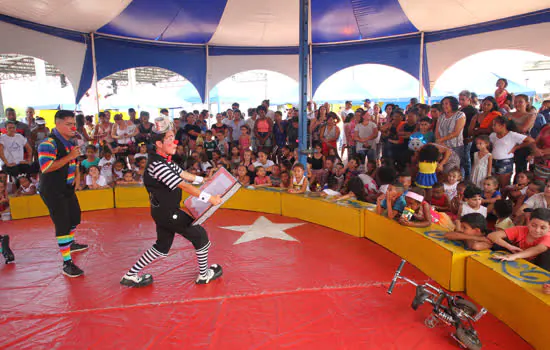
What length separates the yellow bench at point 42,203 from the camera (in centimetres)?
669

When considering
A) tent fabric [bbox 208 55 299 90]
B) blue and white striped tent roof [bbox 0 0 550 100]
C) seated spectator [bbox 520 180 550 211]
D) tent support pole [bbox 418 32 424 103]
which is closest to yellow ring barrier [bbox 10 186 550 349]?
seated spectator [bbox 520 180 550 211]

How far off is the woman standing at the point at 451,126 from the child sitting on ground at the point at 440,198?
3.85ft

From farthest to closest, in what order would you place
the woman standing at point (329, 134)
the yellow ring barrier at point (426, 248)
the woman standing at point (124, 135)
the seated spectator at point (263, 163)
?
the woman standing at point (124, 135), the woman standing at point (329, 134), the seated spectator at point (263, 163), the yellow ring barrier at point (426, 248)

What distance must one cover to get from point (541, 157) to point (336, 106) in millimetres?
18437

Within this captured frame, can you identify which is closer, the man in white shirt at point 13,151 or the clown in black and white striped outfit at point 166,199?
the clown in black and white striped outfit at point 166,199

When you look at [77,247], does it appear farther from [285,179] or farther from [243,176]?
[285,179]

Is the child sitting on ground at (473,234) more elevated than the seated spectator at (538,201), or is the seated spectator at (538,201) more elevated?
the seated spectator at (538,201)

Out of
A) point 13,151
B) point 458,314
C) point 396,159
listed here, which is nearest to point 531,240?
point 458,314

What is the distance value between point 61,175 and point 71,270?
1093 millimetres

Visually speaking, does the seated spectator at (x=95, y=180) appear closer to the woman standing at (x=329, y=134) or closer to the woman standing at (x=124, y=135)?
the woman standing at (x=124, y=135)

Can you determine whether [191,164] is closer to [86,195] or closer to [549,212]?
[86,195]

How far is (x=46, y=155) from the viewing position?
4.07 metres

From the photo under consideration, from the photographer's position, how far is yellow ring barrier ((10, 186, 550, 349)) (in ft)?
9.74

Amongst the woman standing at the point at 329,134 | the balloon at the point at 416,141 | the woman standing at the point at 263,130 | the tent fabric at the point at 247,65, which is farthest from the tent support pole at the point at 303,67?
the tent fabric at the point at 247,65
